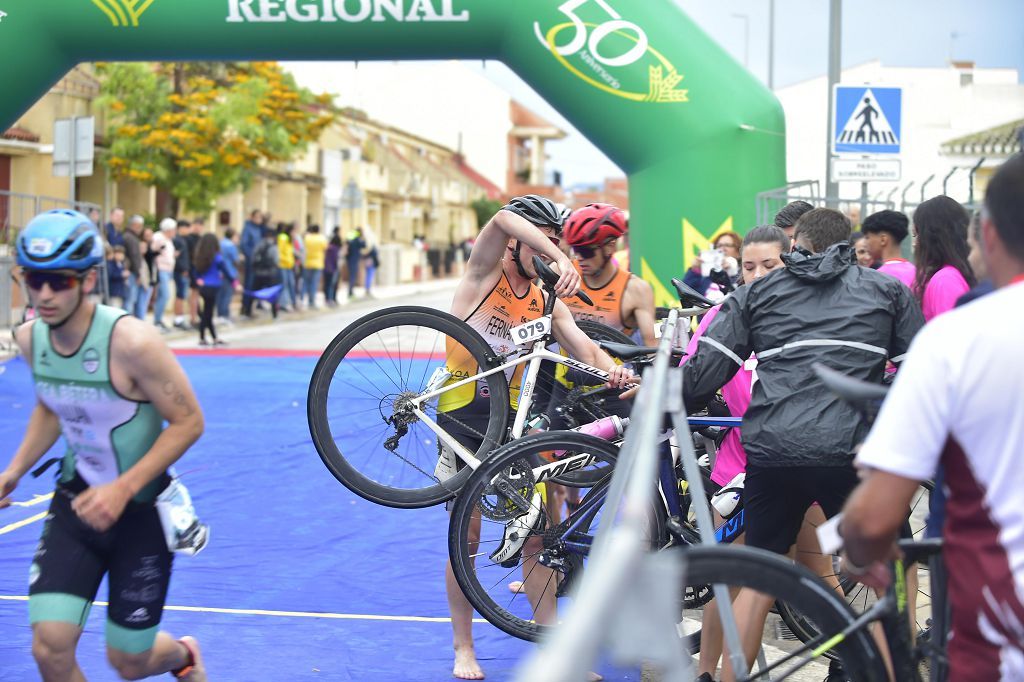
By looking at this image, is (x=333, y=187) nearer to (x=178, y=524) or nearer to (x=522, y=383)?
(x=522, y=383)

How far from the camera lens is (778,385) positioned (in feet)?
13.5

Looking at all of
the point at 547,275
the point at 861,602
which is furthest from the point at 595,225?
the point at 861,602

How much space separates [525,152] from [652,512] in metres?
98.6

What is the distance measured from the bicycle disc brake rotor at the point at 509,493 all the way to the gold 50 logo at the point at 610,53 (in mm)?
7162

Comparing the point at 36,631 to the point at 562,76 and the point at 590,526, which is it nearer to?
the point at 590,526

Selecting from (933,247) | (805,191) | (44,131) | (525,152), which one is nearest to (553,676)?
(933,247)

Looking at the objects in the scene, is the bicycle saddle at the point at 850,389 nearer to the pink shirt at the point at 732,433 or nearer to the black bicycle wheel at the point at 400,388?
the pink shirt at the point at 732,433

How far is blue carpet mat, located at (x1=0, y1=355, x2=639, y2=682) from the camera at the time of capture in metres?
5.35

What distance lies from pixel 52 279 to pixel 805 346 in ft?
7.78

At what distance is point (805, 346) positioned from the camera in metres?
4.12

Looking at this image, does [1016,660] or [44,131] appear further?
[44,131]

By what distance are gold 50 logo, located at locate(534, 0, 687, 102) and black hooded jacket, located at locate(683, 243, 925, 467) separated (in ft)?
24.0

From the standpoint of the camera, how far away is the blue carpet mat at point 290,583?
5348 millimetres

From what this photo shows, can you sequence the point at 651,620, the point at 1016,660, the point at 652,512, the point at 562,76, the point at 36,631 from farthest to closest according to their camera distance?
1. the point at 562,76
2. the point at 652,512
3. the point at 36,631
4. the point at 1016,660
5. the point at 651,620
